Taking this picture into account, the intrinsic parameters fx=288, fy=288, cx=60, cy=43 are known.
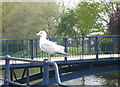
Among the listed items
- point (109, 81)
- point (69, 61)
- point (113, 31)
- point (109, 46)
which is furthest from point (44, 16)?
point (69, 61)

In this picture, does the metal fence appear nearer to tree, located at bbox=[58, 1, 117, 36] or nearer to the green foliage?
tree, located at bbox=[58, 1, 117, 36]

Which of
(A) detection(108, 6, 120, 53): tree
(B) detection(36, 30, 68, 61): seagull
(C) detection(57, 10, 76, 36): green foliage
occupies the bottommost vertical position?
(B) detection(36, 30, 68, 61): seagull

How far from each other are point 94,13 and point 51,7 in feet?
33.8

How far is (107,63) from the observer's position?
12602mm

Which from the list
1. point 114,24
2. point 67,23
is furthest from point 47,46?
point 67,23

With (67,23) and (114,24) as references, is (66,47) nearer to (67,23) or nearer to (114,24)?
(114,24)

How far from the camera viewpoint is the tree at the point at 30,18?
31.7 m

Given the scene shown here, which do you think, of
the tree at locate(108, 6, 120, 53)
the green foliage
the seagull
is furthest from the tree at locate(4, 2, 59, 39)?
the seagull

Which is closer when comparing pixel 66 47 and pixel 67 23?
pixel 66 47

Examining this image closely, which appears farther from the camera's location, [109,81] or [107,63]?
[109,81]

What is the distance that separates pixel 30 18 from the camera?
31.6 m

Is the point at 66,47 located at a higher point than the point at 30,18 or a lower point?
lower

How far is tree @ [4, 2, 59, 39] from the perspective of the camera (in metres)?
31.7

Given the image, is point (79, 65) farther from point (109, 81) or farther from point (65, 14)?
point (65, 14)
